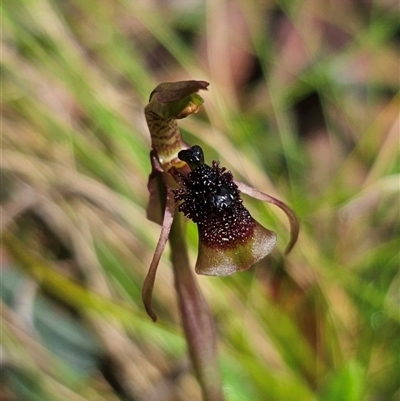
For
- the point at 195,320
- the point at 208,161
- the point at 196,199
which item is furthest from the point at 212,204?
the point at 208,161

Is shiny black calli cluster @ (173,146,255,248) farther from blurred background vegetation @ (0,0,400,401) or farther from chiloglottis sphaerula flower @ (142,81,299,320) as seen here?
blurred background vegetation @ (0,0,400,401)

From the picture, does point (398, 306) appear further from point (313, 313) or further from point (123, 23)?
point (123, 23)

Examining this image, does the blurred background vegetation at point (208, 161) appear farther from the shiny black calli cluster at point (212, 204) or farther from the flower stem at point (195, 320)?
the shiny black calli cluster at point (212, 204)

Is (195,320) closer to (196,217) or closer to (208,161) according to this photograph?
(196,217)

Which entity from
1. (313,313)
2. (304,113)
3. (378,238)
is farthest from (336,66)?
(313,313)

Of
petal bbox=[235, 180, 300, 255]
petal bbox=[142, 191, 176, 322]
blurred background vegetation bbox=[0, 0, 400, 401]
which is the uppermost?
blurred background vegetation bbox=[0, 0, 400, 401]

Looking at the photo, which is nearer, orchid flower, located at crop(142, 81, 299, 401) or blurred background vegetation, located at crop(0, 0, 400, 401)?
orchid flower, located at crop(142, 81, 299, 401)

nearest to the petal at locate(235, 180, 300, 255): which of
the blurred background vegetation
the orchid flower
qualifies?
the orchid flower
